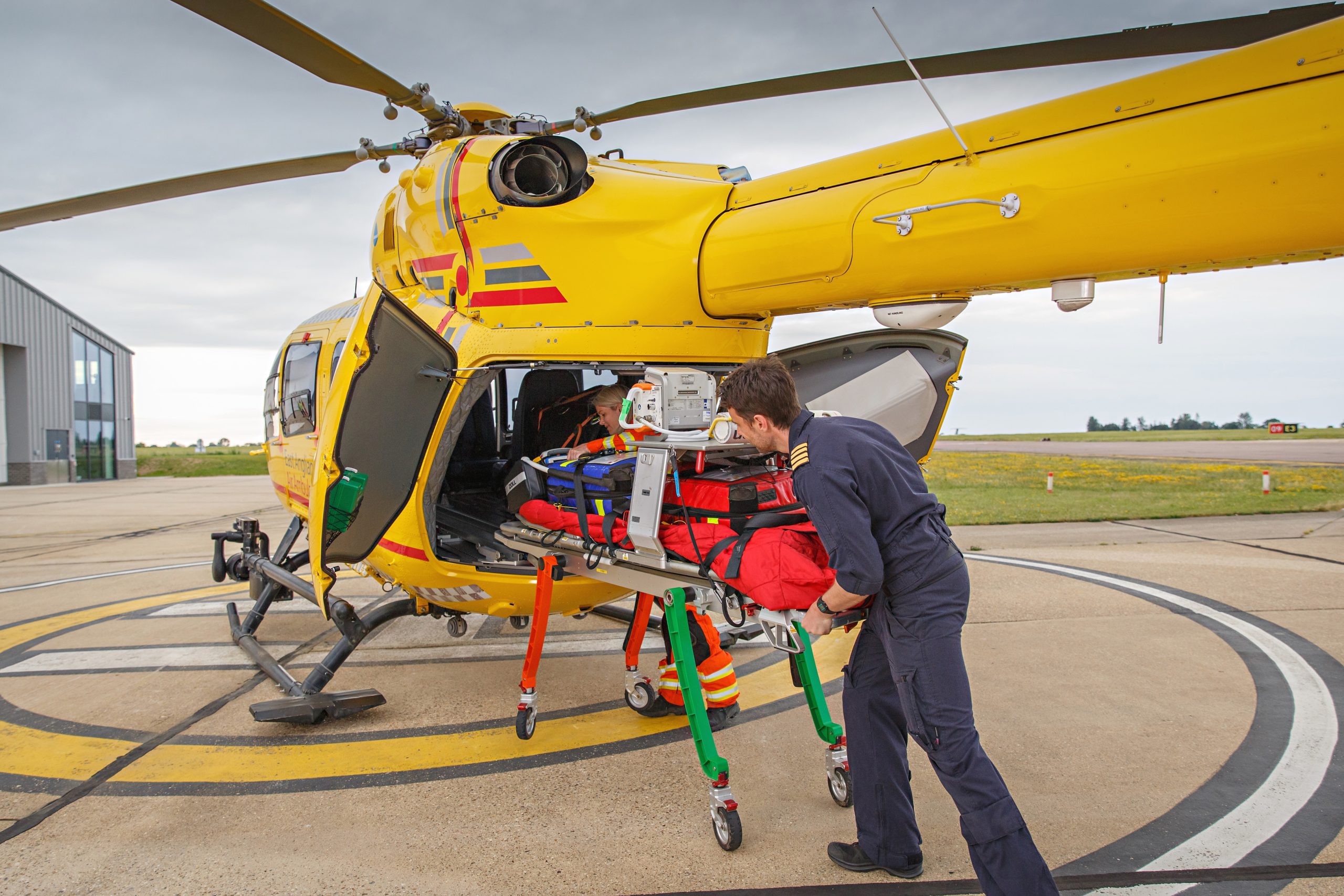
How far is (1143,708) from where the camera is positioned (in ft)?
14.1

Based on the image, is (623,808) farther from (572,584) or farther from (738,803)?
(572,584)

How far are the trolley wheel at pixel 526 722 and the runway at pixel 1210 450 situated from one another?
17.7 m

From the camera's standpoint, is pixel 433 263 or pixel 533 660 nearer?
pixel 533 660

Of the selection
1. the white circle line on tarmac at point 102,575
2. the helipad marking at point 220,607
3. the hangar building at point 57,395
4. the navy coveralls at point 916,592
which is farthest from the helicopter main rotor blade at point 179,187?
the hangar building at point 57,395

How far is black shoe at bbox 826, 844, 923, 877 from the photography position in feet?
9.20

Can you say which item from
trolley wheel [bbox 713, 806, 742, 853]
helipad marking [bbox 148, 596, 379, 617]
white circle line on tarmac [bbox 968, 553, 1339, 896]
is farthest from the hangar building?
white circle line on tarmac [bbox 968, 553, 1339, 896]

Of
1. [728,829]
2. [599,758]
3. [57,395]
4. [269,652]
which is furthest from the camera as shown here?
[57,395]

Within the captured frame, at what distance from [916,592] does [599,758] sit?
2.11 meters

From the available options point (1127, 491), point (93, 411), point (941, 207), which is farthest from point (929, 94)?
point (93, 411)

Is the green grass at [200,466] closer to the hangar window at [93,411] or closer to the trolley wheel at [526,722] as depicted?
the hangar window at [93,411]

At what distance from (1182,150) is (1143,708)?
3.08 meters

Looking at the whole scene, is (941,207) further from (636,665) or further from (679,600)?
(636,665)

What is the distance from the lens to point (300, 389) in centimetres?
617

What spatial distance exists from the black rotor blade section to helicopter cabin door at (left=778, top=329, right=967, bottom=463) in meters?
2.87
